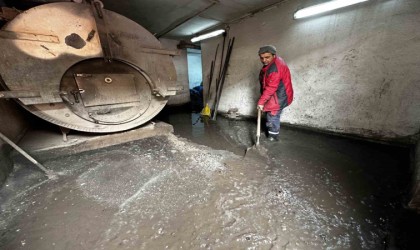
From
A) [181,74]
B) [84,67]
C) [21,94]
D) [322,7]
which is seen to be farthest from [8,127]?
[181,74]

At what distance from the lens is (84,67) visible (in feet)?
8.64

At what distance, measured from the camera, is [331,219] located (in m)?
1.52

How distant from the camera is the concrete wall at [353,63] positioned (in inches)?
105

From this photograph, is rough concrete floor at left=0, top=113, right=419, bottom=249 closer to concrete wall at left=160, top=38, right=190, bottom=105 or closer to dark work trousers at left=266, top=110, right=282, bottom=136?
dark work trousers at left=266, top=110, right=282, bottom=136

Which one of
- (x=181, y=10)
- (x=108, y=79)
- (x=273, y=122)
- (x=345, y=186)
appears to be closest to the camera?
(x=345, y=186)

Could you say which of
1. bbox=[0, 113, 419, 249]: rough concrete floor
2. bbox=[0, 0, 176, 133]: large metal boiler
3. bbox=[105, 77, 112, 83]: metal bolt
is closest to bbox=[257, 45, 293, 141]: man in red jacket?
bbox=[0, 113, 419, 249]: rough concrete floor

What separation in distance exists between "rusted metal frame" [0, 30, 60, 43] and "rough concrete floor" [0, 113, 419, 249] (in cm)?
157

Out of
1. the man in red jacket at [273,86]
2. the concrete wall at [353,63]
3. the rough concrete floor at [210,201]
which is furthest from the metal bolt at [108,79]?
the concrete wall at [353,63]

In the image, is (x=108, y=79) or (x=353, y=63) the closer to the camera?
(x=108, y=79)

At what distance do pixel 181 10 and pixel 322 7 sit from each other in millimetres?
2937

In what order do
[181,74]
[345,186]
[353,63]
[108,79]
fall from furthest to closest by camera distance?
1. [181,74]
2. [353,63]
3. [108,79]
4. [345,186]

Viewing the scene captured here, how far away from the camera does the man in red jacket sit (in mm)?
2834

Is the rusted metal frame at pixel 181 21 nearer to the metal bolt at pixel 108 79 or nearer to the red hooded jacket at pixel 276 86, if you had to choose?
the red hooded jacket at pixel 276 86

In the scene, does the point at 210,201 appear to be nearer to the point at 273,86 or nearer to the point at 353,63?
the point at 273,86
